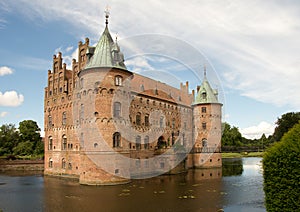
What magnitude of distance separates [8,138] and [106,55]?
41.3m

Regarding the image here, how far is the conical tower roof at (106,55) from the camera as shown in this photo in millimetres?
29266

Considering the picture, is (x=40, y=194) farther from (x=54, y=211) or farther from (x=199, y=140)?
(x=199, y=140)

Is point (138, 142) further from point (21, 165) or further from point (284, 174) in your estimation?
point (284, 174)

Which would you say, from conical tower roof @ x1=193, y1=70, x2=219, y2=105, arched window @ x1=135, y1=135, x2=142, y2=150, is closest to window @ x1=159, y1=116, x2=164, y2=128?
arched window @ x1=135, y1=135, x2=142, y2=150

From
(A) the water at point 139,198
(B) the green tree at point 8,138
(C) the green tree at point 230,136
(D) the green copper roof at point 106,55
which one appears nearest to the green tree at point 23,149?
(B) the green tree at point 8,138

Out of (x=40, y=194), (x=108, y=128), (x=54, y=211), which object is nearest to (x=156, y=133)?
(x=108, y=128)

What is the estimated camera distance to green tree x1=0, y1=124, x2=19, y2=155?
2273 inches

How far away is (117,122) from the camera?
28969mm

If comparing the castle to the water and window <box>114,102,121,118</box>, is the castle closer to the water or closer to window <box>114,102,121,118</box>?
window <box>114,102,121,118</box>

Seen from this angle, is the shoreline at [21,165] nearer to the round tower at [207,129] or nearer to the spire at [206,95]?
the round tower at [207,129]

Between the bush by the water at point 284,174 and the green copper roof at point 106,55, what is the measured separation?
21.0 metres

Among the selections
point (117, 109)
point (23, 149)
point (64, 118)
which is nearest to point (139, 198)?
point (117, 109)

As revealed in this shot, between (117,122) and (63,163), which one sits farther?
(63,163)

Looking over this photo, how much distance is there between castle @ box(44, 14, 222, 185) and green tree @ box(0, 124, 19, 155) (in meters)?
24.5
